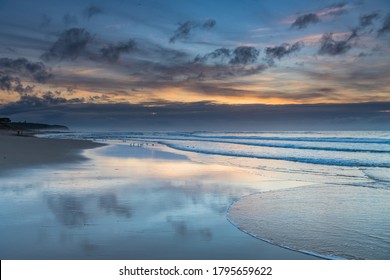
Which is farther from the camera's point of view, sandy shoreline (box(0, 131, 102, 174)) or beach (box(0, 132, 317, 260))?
sandy shoreline (box(0, 131, 102, 174))

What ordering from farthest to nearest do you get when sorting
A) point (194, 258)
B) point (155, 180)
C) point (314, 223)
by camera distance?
point (155, 180) → point (314, 223) → point (194, 258)

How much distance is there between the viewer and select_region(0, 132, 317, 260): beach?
5.28 m

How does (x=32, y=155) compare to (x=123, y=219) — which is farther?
(x=32, y=155)

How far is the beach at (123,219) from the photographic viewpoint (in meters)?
5.28

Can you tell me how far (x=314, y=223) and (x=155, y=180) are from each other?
6.35 m

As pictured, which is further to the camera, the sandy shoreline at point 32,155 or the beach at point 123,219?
the sandy shoreline at point 32,155

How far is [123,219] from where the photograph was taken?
22.8 feet

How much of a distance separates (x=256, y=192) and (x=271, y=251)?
493 centimetres

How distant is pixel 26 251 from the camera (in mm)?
5145

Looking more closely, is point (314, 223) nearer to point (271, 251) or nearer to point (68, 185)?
point (271, 251)
